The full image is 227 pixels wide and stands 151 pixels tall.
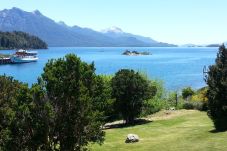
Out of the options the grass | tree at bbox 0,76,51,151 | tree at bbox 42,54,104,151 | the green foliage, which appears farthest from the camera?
the green foliage

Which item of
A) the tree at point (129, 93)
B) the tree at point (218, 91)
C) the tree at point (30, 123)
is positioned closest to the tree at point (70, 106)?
the tree at point (30, 123)

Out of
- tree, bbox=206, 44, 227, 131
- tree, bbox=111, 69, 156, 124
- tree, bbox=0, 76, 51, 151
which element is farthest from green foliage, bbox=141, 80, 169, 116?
tree, bbox=0, 76, 51, 151

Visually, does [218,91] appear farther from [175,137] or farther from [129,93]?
[129,93]

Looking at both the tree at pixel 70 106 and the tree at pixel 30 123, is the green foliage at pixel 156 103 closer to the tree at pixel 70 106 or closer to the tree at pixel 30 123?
A: the tree at pixel 70 106

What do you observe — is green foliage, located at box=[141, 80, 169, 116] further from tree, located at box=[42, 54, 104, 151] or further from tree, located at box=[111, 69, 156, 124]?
tree, located at box=[42, 54, 104, 151]

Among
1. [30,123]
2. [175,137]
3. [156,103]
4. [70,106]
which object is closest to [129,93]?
[156,103]

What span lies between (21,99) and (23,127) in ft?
3.77

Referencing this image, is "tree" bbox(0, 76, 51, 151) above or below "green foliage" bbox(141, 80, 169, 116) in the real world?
above

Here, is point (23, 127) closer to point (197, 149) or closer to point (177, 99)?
point (197, 149)

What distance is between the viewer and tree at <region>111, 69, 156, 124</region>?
140 feet

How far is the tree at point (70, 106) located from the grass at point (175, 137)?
757 centimetres

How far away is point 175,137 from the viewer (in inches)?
1139

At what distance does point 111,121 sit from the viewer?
4772cm

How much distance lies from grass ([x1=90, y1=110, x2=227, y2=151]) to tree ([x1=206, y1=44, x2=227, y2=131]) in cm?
105
